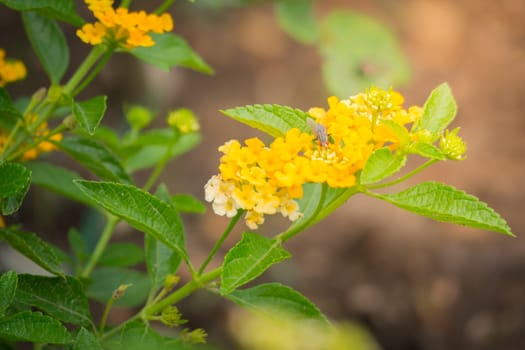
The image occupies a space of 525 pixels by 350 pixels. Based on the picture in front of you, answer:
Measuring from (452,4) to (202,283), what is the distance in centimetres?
308

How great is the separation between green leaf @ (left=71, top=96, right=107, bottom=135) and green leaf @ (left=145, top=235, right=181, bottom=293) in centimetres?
22

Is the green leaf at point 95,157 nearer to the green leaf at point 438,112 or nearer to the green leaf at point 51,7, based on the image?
the green leaf at point 51,7

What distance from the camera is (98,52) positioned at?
3.96 ft

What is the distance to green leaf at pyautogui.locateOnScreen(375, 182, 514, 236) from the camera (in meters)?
0.90

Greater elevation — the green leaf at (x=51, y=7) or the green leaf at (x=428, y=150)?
the green leaf at (x=51, y=7)

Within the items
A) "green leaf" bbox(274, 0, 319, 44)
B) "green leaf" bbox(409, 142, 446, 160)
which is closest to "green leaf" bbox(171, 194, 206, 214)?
"green leaf" bbox(409, 142, 446, 160)

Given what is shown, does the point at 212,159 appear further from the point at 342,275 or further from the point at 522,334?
the point at 522,334

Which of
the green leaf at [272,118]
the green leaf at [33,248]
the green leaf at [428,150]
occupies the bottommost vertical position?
the green leaf at [33,248]

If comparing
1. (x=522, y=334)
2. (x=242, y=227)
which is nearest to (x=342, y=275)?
(x=242, y=227)

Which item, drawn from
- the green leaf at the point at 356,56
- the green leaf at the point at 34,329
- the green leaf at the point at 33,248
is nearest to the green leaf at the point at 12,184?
the green leaf at the point at 33,248

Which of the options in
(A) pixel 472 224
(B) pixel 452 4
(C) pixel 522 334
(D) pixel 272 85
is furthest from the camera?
(B) pixel 452 4

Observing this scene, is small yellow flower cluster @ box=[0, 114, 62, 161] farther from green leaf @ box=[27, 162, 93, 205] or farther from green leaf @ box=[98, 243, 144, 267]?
green leaf @ box=[98, 243, 144, 267]

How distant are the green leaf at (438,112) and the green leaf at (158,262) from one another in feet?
1.57

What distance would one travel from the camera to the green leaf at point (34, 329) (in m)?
0.90
